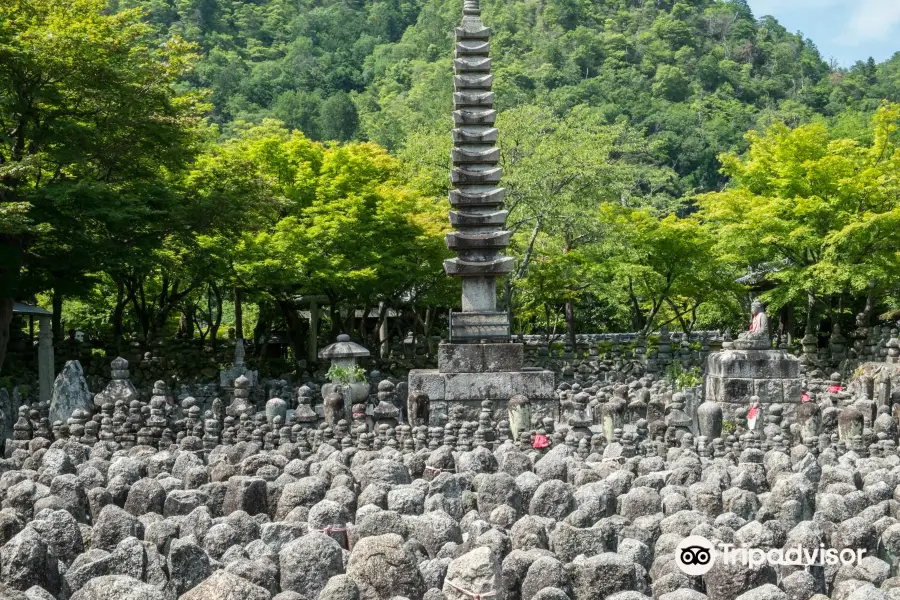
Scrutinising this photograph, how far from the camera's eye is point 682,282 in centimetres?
3125

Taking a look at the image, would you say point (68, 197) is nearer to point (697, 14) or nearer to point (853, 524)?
point (853, 524)

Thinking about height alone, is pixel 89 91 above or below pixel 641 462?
above

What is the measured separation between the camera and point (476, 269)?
21.3 metres

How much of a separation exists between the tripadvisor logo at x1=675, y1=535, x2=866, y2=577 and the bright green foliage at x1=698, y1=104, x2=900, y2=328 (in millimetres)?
20273

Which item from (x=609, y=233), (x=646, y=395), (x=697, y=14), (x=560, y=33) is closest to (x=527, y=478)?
(x=646, y=395)

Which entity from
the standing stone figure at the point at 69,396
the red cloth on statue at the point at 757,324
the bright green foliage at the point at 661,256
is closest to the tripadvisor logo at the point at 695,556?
the standing stone figure at the point at 69,396

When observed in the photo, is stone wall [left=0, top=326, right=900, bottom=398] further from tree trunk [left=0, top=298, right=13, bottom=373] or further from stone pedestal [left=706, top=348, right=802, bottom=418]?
stone pedestal [left=706, top=348, right=802, bottom=418]

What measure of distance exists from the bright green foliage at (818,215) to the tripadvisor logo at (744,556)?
20.3 m

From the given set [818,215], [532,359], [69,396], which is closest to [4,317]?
[69,396]

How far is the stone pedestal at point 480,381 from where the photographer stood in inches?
760

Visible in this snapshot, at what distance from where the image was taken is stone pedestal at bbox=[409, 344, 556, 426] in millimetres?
19312

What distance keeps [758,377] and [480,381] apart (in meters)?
5.11

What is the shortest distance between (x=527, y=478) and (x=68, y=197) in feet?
45.7

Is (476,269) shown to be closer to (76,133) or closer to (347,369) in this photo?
(347,369)
